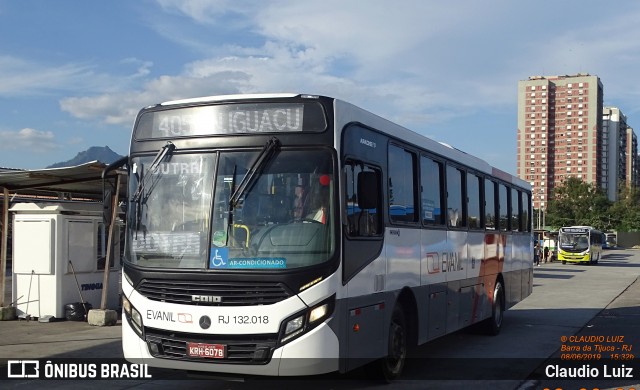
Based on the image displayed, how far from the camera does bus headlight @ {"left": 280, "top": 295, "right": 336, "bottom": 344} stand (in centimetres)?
676

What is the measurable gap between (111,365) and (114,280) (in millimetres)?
5623

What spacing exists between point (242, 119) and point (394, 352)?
11.0ft

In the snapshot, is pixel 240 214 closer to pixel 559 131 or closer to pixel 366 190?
pixel 366 190

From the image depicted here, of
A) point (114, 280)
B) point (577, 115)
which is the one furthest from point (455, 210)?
point (577, 115)

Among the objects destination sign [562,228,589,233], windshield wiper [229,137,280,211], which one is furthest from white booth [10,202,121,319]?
destination sign [562,228,589,233]

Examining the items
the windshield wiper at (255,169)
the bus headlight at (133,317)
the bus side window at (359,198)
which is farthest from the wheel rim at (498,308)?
the bus headlight at (133,317)

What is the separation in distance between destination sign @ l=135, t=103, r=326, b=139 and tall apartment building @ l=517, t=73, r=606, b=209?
150321 mm

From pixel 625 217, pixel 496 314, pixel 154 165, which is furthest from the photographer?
pixel 625 217

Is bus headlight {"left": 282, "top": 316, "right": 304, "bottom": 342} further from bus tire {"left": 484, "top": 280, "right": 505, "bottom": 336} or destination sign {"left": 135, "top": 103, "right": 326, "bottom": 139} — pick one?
bus tire {"left": 484, "top": 280, "right": 505, "bottom": 336}

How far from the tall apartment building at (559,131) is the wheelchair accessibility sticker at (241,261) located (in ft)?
495

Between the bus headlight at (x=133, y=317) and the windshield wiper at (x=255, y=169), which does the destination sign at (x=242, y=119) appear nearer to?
the windshield wiper at (x=255, y=169)

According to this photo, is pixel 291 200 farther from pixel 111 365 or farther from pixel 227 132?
pixel 111 365

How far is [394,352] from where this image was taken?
28.2ft

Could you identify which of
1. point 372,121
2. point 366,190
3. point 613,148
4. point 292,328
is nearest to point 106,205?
point 292,328
